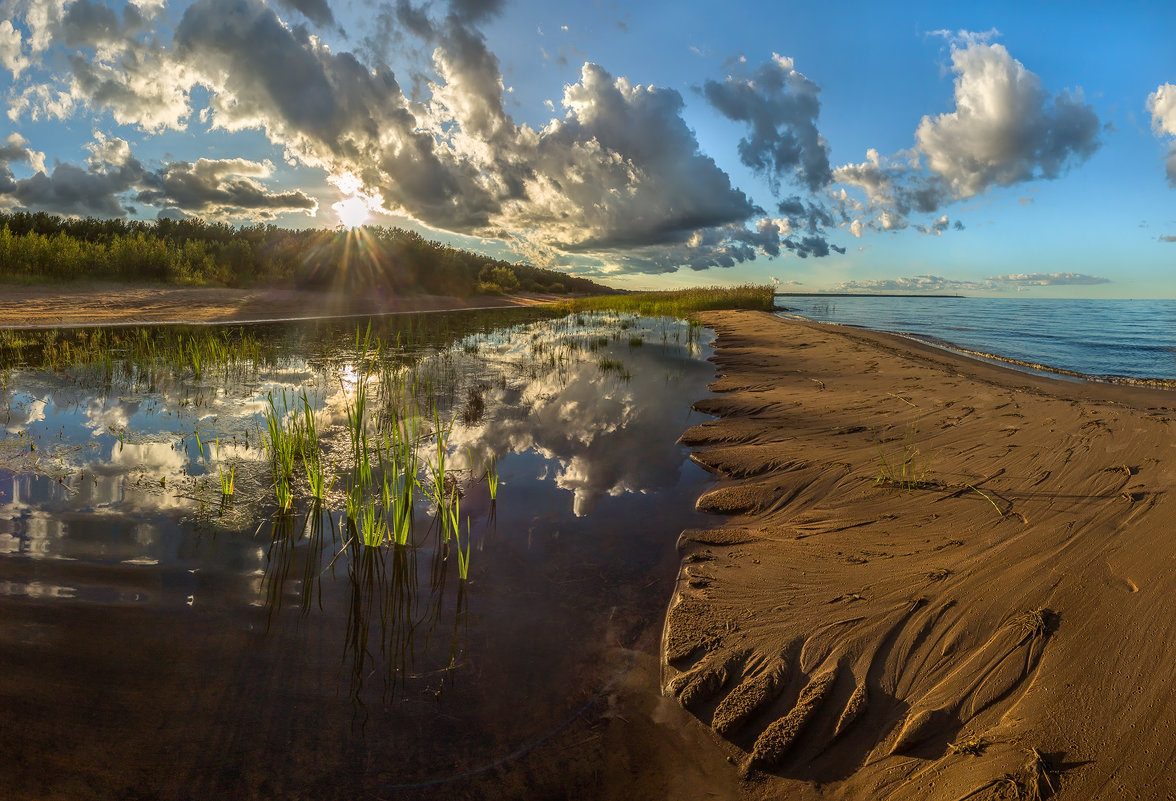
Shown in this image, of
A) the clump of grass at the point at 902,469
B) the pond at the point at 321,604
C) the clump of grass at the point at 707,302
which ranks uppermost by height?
the clump of grass at the point at 707,302

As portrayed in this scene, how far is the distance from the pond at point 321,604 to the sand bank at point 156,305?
578 inches

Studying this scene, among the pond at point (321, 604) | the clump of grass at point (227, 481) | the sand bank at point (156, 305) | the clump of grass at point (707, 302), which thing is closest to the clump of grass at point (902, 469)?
the pond at point (321, 604)

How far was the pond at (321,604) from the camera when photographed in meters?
2.11

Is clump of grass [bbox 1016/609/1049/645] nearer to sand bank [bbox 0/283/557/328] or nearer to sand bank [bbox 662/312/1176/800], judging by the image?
sand bank [bbox 662/312/1176/800]

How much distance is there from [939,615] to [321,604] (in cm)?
360

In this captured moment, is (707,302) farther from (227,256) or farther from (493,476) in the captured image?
(493,476)

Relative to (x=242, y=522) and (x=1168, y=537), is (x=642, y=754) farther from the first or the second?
(x=1168, y=537)

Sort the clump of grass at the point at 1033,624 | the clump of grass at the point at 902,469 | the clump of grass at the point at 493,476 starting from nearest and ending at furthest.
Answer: the clump of grass at the point at 1033,624, the clump of grass at the point at 493,476, the clump of grass at the point at 902,469

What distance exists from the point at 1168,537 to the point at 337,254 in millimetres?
40081

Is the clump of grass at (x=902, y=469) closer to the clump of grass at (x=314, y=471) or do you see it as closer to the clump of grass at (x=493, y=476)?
the clump of grass at (x=493, y=476)

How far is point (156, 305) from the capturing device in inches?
797

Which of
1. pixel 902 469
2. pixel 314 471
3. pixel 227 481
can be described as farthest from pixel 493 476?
pixel 902 469

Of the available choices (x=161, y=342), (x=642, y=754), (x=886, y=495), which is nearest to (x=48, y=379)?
(x=161, y=342)

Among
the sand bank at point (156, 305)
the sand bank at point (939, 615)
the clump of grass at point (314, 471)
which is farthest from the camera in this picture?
the sand bank at point (156, 305)
